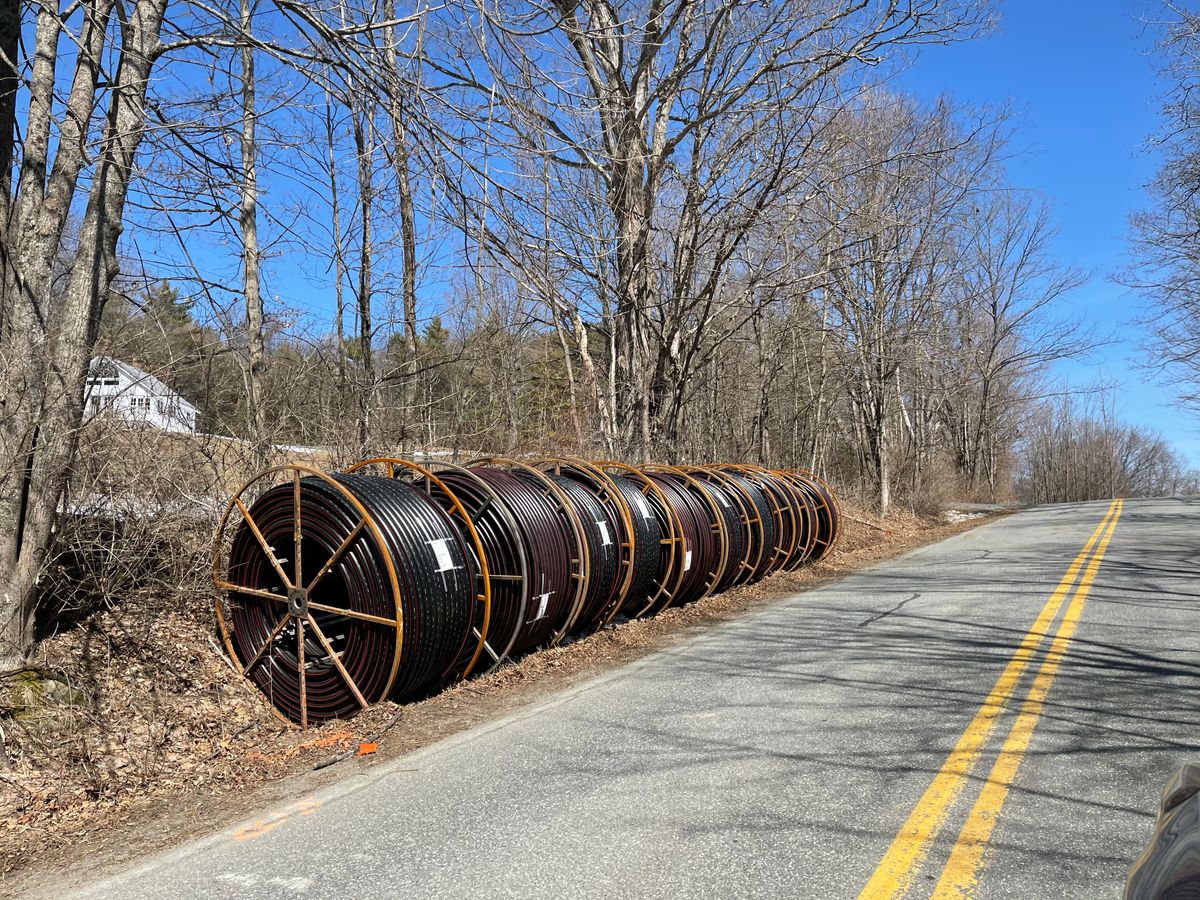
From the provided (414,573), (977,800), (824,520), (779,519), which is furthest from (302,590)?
(824,520)

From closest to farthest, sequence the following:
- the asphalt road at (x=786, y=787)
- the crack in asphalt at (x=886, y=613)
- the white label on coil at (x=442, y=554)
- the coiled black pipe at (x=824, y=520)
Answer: the asphalt road at (x=786, y=787) < the white label on coil at (x=442, y=554) < the crack in asphalt at (x=886, y=613) < the coiled black pipe at (x=824, y=520)

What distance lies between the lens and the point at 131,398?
24.7 ft

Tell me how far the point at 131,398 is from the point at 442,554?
11.8 feet

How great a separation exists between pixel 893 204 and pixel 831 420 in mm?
9921

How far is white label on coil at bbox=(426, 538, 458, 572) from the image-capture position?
248 inches

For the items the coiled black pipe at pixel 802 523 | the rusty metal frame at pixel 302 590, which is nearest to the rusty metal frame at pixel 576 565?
the rusty metal frame at pixel 302 590

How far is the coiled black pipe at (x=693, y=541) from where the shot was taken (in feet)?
33.6

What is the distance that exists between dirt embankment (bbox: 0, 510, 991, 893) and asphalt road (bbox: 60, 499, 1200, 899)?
0.42 meters

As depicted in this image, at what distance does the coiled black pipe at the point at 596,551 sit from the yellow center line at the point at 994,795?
4009 mm

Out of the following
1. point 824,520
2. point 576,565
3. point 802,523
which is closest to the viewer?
point 576,565

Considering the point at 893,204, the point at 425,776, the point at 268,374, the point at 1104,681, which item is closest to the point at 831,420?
the point at 893,204

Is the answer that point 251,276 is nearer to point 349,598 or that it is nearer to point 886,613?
point 349,598

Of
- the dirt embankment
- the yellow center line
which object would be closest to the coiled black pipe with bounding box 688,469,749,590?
the dirt embankment

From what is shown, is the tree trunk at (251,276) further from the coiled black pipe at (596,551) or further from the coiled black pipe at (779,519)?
the coiled black pipe at (779,519)
